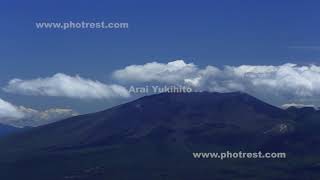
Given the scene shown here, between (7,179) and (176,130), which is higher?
(176,130)

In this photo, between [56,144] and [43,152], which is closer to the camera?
[43,152]

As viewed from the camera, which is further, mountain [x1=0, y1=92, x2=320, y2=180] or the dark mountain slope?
mountain [x1=0, y1=92, x2=320, y2=180]

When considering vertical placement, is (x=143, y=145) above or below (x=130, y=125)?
below

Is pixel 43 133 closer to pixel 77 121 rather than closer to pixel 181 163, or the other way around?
pixel 77 121

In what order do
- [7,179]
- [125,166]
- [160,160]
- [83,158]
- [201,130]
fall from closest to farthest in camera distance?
[201,130] < [83,158] < [7,179] < [125,166] < [160,160]

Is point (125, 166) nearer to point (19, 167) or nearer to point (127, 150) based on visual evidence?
point (127, 150)

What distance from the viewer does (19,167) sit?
59.7 m

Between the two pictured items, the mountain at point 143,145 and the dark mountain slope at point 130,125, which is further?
the mountain at point 143,145

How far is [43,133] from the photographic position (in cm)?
5475

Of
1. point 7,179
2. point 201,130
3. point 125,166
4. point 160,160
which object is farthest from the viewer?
point 160,160

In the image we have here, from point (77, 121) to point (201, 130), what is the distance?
10749 mm

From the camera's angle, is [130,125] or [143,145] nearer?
[130,125]

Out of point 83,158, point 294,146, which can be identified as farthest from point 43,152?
point 294,146

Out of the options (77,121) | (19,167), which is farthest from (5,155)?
(77,121)
